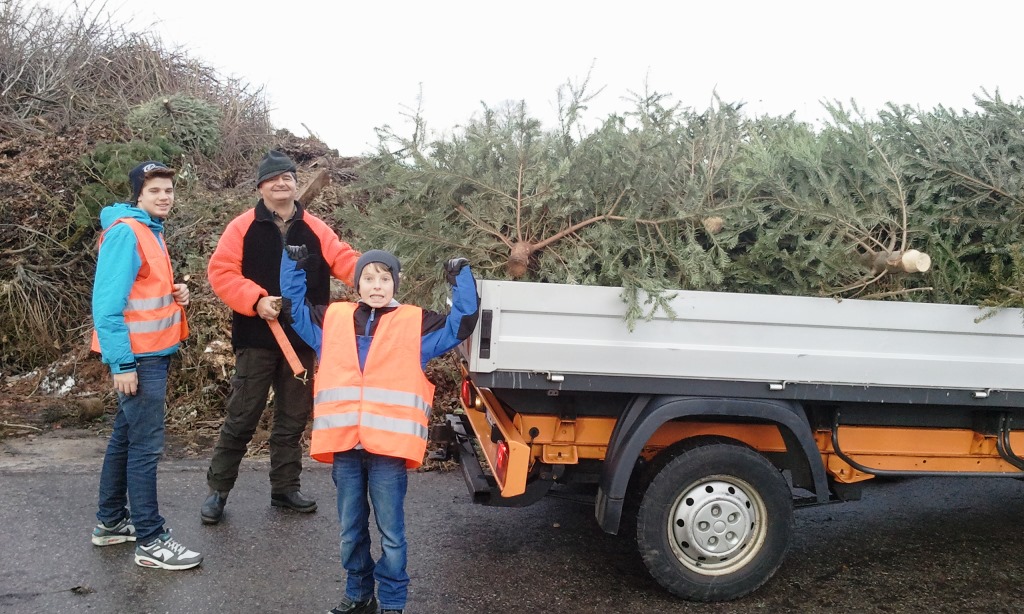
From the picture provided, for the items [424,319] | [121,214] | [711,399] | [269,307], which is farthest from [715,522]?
[121,214]

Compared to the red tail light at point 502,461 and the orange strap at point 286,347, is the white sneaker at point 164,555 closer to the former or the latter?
the orange strap at point 286,347

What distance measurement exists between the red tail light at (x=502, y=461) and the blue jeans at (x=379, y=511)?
472 millimetres

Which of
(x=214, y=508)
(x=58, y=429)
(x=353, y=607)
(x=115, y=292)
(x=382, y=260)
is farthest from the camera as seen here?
(x=58, y=429)

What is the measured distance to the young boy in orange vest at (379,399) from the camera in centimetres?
321

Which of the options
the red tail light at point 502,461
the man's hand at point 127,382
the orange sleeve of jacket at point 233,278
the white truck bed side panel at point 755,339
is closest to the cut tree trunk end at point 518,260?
the white truck bed side panel at point 755,339

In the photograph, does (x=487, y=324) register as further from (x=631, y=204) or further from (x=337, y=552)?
(x=337, y=552)

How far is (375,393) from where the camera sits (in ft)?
10.6

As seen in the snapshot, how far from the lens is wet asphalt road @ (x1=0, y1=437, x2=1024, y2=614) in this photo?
3.67 meters

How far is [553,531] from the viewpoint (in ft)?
15.0

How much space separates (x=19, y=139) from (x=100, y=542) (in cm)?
613

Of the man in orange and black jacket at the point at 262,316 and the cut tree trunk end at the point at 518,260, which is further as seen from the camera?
the man in orange and black jacket at the point at 262,316

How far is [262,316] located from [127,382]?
2.43ft

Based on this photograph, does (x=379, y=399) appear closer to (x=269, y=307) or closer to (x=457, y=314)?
(x=457, y=314)

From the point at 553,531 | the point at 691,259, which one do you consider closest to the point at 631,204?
the point at 691,259
